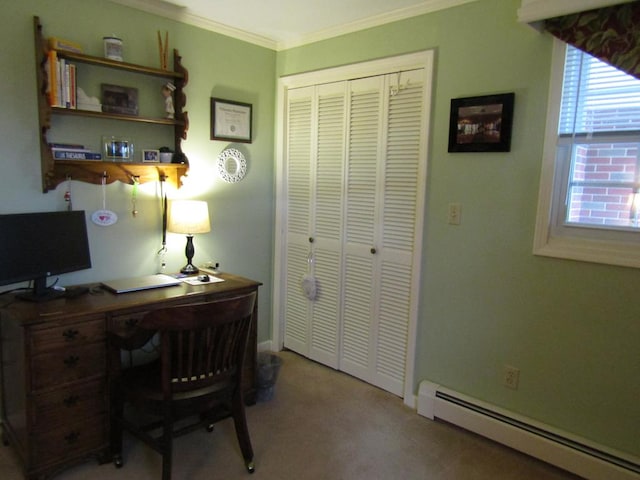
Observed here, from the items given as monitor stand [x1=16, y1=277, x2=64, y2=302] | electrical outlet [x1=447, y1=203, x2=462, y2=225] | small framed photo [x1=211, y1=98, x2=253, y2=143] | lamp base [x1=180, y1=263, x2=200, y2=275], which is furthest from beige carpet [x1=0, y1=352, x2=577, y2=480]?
small framed photo [x1=211, y1=98, x2=253, y2=143]

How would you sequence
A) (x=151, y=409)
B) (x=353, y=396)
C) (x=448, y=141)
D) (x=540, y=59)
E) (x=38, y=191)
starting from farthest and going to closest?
(x=353, y=396) < (x=448, y=141) < (x=38, y=191) < (x=540, y=59) < (x=151, y=409)

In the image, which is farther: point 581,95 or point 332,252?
point 332,252

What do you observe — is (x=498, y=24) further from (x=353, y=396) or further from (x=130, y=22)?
(x=353, y=396)

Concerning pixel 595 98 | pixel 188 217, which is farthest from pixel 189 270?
pixel 595 98

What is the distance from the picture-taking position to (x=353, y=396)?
2760mm

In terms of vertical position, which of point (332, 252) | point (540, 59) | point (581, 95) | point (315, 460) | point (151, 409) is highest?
point (540, 59)

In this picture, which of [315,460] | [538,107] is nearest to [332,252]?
[315,460]

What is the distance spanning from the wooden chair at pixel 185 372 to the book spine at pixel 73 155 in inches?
37.4

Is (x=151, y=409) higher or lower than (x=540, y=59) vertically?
lower

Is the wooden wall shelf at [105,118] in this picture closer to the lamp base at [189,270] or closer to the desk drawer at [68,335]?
the lamp base at [189,270]

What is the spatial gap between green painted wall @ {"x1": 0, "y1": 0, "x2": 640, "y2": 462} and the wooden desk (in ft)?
1.67

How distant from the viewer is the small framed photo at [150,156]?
8.38 ft

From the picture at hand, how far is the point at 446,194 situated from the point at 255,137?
1.46 m

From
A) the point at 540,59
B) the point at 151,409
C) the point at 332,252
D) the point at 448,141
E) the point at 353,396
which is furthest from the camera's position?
the point at 332,252
